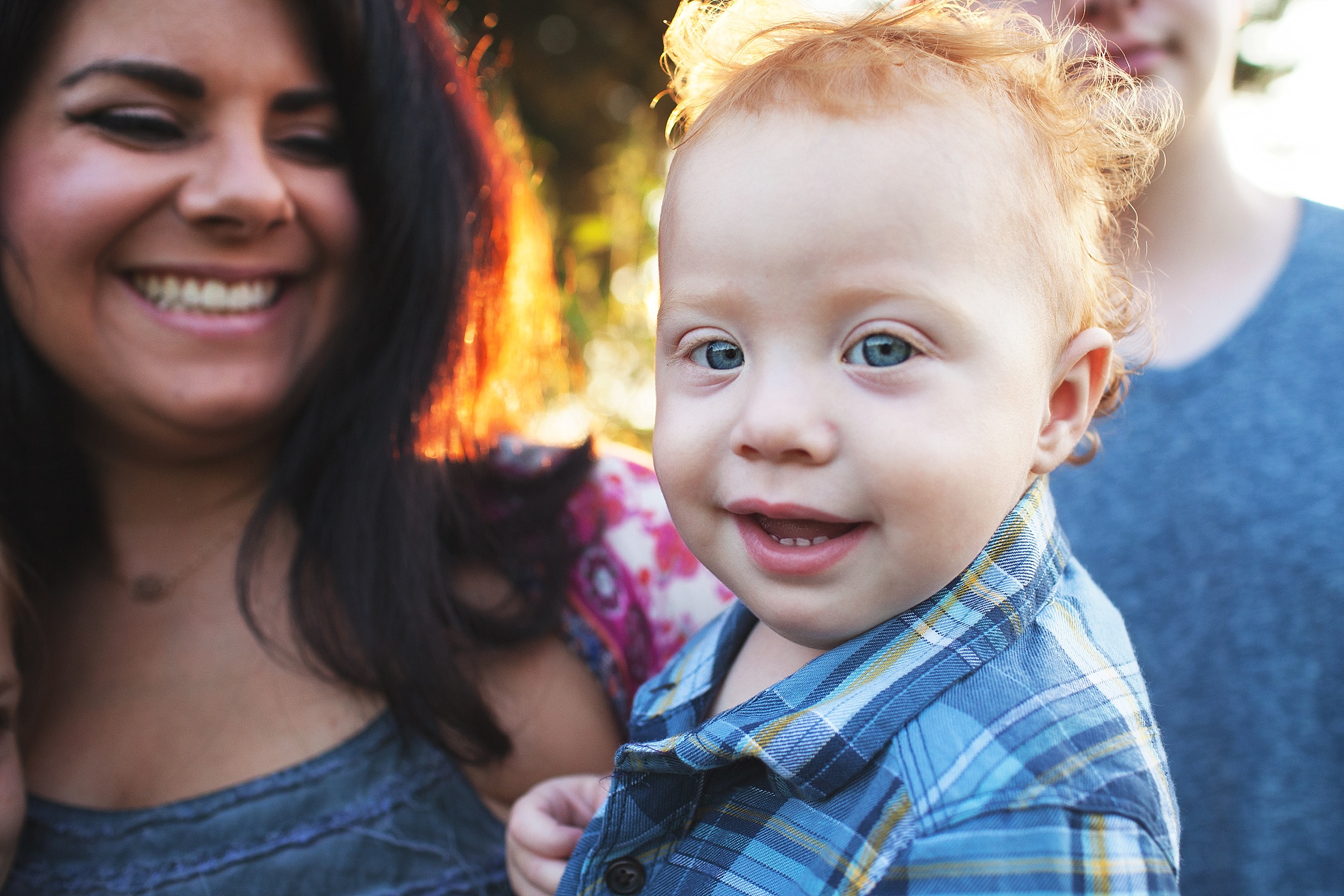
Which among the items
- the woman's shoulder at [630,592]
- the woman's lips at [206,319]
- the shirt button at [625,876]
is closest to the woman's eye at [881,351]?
the shirt button at [625,876]

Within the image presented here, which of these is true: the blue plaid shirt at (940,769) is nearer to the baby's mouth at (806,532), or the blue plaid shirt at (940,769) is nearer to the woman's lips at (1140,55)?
the baby's mouth at (806,532)

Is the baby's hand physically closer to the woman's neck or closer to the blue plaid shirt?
the blue plaid shirt

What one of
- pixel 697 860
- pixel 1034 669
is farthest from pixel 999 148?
pixel 697 860

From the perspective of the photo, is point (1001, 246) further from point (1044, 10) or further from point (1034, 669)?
point (1044, 10)

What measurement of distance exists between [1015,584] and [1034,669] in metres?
0.09

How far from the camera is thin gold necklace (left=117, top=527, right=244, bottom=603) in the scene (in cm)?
179

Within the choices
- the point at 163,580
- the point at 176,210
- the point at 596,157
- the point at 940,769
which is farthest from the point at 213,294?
the point at 596,157

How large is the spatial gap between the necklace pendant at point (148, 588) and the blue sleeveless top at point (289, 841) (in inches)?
15.0

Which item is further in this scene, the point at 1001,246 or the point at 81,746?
the point at 81,746

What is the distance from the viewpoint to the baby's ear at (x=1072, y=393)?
0.99 meters

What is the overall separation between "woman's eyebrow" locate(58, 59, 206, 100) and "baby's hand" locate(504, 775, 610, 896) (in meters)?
1.25

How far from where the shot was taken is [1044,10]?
161 centimetres

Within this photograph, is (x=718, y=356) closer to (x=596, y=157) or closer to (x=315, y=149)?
(x=315, y=149)

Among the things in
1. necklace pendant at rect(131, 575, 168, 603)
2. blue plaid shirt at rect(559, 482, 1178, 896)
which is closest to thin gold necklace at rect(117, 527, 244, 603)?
necklace pendant at rect(131, 575, 168, 603)
